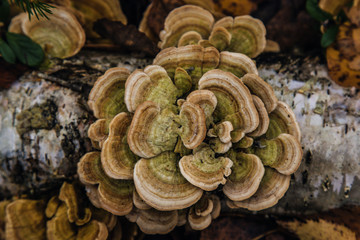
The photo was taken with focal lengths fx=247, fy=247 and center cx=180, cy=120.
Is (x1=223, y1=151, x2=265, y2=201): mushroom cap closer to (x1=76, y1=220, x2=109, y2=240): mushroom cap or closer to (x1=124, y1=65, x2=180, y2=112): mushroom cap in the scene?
(x1=124, y1=65, x2=180, y2=112): mushroom cap

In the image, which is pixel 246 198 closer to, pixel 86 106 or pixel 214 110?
pixel 214 110

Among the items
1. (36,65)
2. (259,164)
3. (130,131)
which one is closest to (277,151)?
(259,164)

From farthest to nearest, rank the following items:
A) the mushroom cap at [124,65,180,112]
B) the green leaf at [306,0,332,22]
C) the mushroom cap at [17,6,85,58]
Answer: the green leaf at [306,0,332,22] → the mushroom cap at [17,6,85,58] → the mushroom cap at [124,65,180,112]

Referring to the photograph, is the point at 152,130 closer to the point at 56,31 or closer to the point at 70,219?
the point at 70,219

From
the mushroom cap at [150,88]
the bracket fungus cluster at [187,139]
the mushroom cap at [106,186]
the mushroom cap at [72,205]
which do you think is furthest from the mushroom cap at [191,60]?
the mushroom cap at [72,205]

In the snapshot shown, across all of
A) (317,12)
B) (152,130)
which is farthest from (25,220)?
(317,12)


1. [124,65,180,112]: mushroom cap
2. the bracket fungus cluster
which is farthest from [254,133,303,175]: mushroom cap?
[124,65,180,112]: mushroom cap
